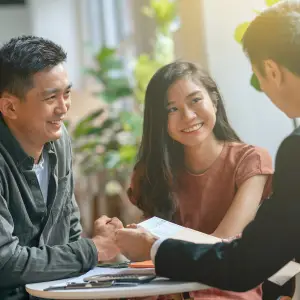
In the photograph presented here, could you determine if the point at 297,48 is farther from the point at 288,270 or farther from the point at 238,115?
the point at 238,115

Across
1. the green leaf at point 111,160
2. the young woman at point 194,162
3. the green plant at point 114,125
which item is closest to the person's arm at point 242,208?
the young woman at point 194,162

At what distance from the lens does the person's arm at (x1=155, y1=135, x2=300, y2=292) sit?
1.47m

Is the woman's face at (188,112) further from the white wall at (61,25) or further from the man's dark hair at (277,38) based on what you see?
the white wall at (61,25)

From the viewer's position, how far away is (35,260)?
72.8 inches

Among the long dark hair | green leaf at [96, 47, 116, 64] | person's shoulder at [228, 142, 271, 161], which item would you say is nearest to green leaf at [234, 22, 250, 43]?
the long dark hair

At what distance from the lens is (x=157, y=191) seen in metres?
2.18

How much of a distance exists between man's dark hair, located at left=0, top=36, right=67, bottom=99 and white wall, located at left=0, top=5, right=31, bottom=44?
6214 millimetres

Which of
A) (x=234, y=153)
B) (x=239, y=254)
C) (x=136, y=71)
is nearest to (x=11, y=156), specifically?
(x=234, y=153)

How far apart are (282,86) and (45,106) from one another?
76 centimetres

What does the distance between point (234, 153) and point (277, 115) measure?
56cm

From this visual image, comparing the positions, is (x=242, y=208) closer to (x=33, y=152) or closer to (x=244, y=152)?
(x=244, y=152)

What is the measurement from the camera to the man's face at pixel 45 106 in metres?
2.01

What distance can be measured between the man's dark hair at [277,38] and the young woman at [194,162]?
0.48 meters

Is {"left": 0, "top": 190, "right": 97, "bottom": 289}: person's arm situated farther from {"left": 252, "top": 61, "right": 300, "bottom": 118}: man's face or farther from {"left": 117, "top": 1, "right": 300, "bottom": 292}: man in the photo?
{"left": 252, "top": 61, "right": 300, "bottom": 118}: man's face
